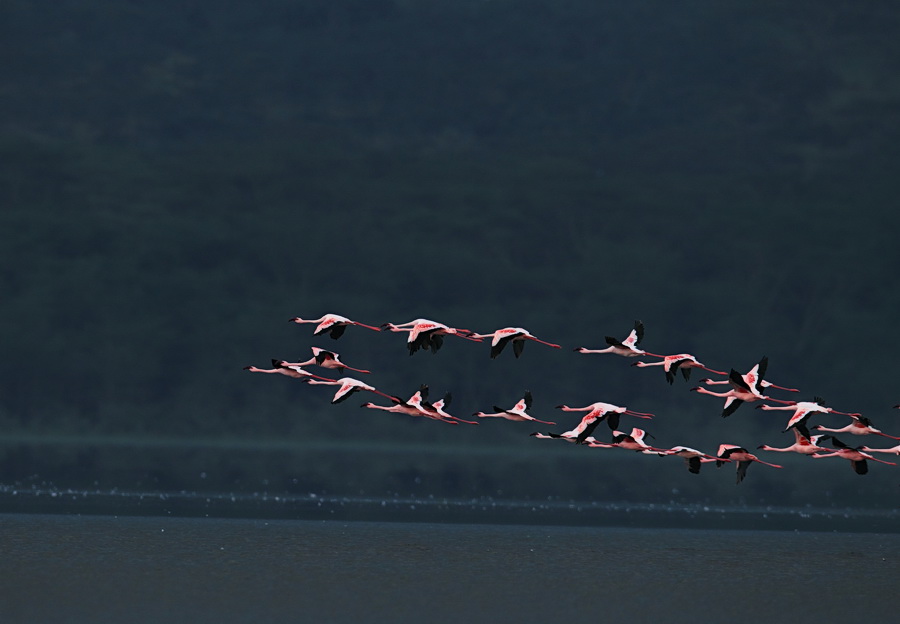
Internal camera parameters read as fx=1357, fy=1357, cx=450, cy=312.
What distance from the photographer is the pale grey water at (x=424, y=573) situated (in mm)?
60750

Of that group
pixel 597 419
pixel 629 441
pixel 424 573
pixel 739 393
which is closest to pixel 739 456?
pixel 629 441

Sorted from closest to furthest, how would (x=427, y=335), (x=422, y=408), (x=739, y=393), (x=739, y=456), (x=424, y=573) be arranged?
(x=427, y=335)
(x=739, y=393)
(x=422, y=408)
(x=739, y=456)
(x=424, y=573)

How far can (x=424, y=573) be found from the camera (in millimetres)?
73375

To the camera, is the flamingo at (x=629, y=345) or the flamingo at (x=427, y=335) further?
the flamingo at (x=629, y=345)

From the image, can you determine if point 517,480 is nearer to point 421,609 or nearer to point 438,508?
point 438,508

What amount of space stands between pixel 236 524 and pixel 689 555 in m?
33.3

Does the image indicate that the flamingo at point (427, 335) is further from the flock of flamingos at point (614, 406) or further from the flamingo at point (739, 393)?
the flamingo at point (739, 393)

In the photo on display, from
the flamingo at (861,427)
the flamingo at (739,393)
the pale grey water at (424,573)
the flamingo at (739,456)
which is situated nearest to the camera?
the flamingo at (739,393)

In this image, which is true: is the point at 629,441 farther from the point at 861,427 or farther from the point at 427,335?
the point at 427,335

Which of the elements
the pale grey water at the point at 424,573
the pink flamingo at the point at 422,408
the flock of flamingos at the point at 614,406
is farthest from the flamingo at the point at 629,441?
the pale grey water at the point at 424,573

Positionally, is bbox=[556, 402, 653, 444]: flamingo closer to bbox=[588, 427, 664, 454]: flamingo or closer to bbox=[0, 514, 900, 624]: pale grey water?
bbox=[588, 427, 664, 454]: flamingo

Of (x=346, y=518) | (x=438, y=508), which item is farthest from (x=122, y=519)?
(x=438, y=508)

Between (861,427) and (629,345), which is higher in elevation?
(629,345)

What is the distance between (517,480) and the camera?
162 metres
